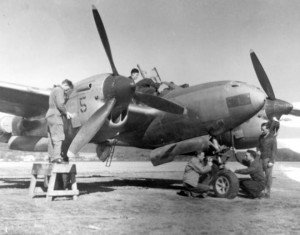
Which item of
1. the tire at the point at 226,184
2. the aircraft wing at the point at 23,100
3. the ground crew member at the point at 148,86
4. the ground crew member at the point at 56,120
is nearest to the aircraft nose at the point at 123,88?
the ground crew member at the point at 56,120

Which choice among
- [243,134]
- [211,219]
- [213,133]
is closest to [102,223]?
[211,219]

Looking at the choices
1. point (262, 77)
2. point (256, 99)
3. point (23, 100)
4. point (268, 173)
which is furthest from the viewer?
point (262, 77)

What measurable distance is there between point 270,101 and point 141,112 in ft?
13.8

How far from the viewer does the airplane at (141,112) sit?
8406 millimetres

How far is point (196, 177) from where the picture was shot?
28.9 feet

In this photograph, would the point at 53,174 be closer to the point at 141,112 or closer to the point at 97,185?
the point at 141,112

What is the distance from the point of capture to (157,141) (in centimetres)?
1055

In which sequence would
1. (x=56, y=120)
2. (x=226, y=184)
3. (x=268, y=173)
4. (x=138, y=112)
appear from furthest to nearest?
(x=138, y=112)
(x=268, y=173)
(x=226, y=184)
(x=56, y=120)

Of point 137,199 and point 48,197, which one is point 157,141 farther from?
point 48,197

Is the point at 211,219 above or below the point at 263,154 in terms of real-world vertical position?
below

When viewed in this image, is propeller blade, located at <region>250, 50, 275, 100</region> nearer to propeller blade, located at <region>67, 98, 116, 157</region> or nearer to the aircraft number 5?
propeller blade, located at <region>67, 98, 116, 157</region>

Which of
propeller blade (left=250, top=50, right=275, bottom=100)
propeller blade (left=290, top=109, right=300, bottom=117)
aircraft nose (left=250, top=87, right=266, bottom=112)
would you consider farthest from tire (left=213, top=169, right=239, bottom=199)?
propeller blade (left=290, top=109, right=300, bottom=117)

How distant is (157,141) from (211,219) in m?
4.98

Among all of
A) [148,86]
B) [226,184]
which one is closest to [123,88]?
[148,86]
